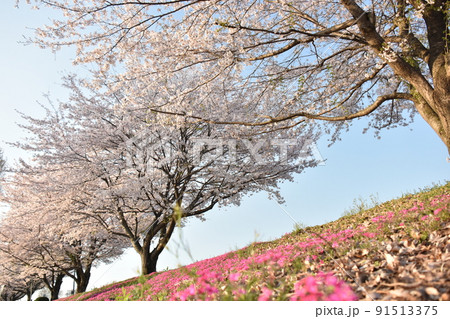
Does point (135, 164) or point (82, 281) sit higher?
point (135, 164)

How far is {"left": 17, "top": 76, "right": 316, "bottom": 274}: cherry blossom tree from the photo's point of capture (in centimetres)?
1088

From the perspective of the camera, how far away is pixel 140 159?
426 inches

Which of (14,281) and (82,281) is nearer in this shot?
(82,281)

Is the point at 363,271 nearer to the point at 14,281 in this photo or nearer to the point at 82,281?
the point at 82,281

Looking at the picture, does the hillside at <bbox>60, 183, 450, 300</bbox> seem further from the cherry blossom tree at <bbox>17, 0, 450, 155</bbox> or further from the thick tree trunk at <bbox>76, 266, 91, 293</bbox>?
the thick tree trunk at <bbox>76, 266, 91, 293</bbox>

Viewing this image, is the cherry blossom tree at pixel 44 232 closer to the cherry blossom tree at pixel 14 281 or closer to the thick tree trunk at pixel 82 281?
the thick tree trunk at pixel 82 281

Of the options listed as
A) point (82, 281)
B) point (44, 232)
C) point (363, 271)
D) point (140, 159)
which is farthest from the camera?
point (82, 281)

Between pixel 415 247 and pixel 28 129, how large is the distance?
13014mm

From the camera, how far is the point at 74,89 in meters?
11.6

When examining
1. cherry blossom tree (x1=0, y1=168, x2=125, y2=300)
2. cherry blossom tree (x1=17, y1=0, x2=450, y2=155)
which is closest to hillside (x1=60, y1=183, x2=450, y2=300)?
cherry blossom tree (x1=17, y1=0, x2=450, y2=155)

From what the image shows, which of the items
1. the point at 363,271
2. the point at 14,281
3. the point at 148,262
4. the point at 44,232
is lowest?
the point at 363,271

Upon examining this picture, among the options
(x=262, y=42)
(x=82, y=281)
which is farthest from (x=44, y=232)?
(x=262, y=42)

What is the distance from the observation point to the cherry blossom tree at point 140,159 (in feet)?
35.7

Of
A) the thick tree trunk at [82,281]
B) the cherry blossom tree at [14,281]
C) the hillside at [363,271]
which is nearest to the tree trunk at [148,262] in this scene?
the hillside at [363,271]
